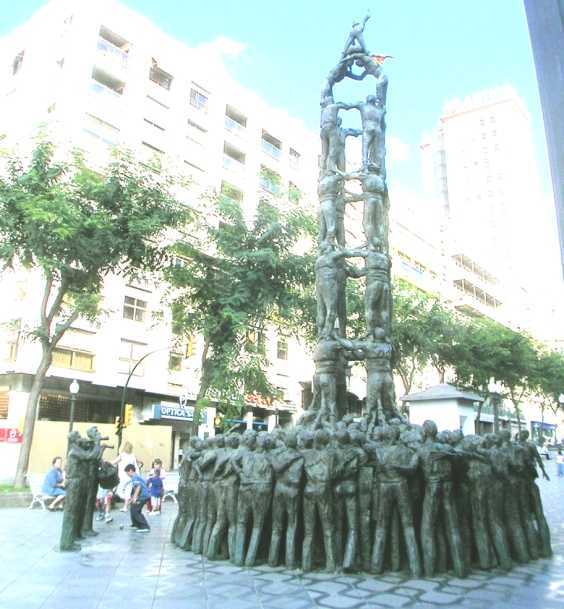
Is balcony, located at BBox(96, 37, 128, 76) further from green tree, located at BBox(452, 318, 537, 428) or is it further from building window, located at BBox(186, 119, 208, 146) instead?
green tree, located at BBox(452, 318, 537, 428)

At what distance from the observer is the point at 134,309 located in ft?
99.7

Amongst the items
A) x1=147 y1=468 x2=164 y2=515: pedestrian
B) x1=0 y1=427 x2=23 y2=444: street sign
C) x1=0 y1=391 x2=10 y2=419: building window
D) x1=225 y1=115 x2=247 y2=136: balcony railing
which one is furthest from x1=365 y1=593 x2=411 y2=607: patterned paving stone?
x1=225 y1=115 x2=247 y2=136: balcony railing

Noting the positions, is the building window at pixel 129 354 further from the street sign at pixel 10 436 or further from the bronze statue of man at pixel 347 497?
the bronze statue of man at pixel 347 497

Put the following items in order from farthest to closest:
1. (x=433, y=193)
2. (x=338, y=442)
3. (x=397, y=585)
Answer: (x=433, y=193)
(x=338, y=442)
(x=397, y=585)

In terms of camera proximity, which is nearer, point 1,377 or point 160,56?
point 1,377

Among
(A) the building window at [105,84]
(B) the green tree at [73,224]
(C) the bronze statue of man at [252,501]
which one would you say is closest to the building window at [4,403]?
(B) the green tree at [73,224]

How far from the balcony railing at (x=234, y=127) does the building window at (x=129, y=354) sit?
15.3 metres

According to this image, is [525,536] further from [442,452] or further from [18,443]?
[18,443]

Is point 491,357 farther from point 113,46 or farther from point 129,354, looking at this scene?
point 113,46

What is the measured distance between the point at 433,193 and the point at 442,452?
313 ft

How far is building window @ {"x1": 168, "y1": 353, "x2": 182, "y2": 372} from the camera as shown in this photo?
31.5m

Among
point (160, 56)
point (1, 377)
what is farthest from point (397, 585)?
point (160, 56)

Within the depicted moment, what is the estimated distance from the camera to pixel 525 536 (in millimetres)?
8695

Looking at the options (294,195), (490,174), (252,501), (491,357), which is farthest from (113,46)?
(490,174)
